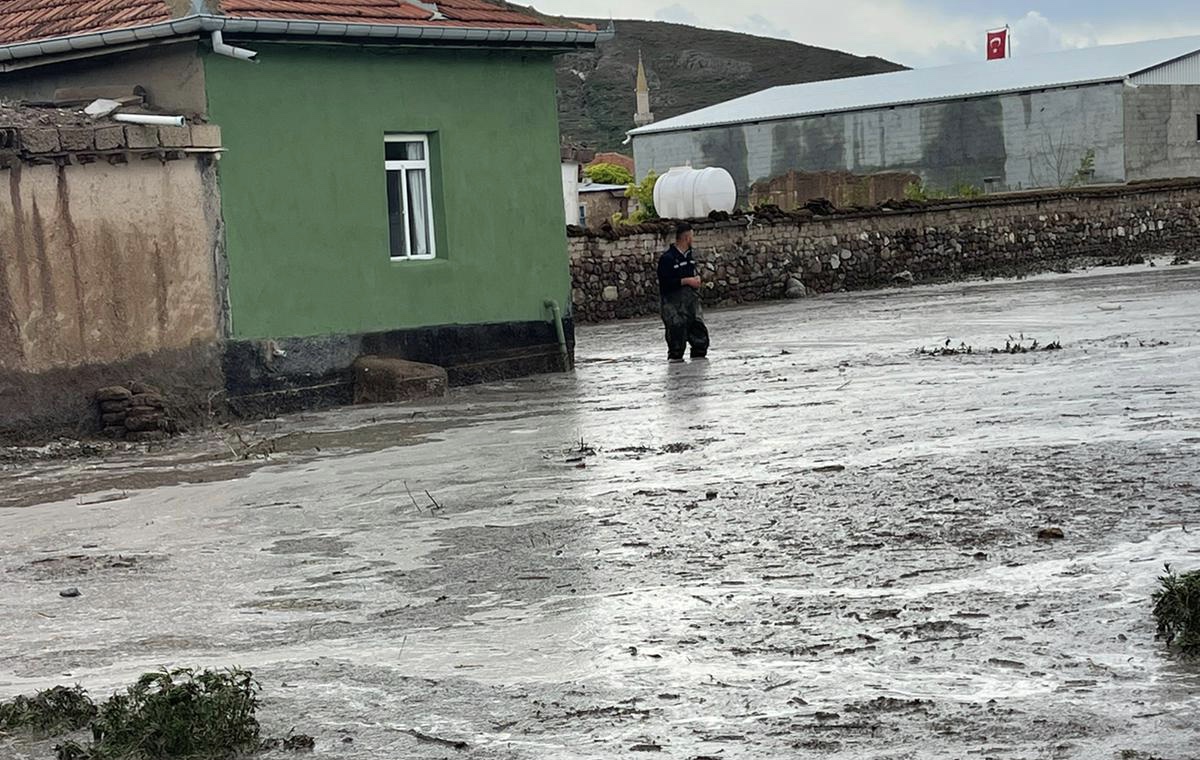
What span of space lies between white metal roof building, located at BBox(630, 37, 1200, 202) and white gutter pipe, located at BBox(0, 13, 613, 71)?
37.5 m

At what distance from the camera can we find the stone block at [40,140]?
15.3m

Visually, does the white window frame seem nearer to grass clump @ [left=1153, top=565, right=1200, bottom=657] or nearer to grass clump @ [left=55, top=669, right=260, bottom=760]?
grass clump @ [left=55, top=669, right=260, bottom=760]

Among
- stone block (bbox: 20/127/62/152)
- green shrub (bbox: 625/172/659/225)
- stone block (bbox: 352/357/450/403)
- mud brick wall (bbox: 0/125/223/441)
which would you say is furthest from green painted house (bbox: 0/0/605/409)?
green shrub (bbox: 625/172/659/225)

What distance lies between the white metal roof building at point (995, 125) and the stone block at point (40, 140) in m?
43.4

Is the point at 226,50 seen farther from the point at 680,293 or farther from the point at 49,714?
the point at 49,714

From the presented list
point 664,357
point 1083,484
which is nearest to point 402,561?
point 1083,484

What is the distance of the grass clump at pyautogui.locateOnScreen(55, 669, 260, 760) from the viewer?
548cm

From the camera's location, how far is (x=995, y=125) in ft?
184

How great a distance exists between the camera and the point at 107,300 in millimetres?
15961

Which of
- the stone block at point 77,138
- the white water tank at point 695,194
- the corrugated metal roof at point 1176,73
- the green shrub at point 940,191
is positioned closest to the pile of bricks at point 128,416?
the stone block at point 77,138

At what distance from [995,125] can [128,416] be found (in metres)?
44.5

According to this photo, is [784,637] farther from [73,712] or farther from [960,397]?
[960,397]

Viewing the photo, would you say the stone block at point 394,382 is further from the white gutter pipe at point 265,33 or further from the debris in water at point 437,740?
the debris in water at point 437,740

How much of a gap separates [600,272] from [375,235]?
13497 millimetres
